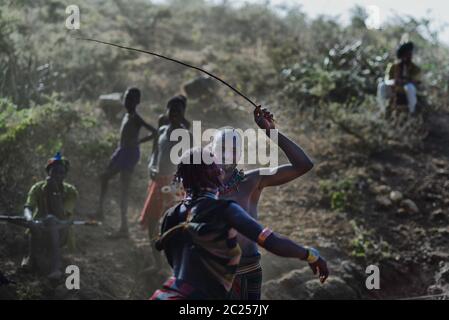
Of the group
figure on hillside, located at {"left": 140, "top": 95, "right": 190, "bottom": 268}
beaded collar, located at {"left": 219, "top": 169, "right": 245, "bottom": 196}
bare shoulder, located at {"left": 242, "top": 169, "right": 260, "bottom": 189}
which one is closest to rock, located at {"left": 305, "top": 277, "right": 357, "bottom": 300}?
figure on hillside, located at {"left": 140, "top": 95, "right": 190, "bottom": 268}

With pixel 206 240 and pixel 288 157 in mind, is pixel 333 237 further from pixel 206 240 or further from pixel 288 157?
pixel 206 240

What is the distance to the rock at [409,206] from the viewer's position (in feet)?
31.0

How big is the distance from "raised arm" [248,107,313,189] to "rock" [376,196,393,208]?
5.11m

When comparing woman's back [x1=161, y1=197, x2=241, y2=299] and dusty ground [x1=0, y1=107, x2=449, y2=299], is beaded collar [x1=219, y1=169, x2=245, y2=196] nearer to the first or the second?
woman's back [x1=161, y1=197, x2=241, y2=299]

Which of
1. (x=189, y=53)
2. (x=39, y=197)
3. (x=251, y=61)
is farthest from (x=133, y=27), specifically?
(x=39, y=197)

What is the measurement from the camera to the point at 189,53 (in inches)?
580

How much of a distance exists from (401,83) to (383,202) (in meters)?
2.19

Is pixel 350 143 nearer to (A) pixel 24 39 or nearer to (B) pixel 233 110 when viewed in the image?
(B) pixel 233 110

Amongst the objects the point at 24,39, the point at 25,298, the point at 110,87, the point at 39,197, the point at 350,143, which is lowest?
the point at 25,298

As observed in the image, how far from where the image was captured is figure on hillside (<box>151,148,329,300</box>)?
365 centimetres

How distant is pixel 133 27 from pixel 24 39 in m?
3.58

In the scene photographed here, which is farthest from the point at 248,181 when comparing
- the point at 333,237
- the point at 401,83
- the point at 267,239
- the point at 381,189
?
the point at 401,83

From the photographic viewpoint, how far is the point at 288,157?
4395mm

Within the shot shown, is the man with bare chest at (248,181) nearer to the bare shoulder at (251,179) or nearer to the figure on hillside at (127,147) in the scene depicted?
the bare shoulder at (251,179)
